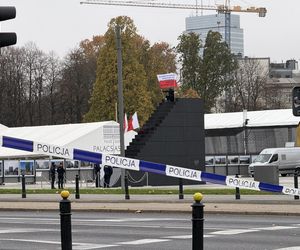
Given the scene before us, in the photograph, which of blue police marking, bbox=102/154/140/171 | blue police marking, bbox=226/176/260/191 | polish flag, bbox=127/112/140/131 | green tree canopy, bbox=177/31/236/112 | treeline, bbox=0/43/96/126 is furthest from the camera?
green tree canopy, bbox=177/31/236/112

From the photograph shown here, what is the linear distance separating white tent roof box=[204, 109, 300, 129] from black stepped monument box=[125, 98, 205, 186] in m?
21.7

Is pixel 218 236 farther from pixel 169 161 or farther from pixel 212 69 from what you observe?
pixel 212 69

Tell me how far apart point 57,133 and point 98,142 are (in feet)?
15.3

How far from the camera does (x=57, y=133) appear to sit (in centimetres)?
5762

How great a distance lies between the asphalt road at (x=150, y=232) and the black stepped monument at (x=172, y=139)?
21.3 meters

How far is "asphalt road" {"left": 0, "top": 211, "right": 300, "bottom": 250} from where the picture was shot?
15.2 metres

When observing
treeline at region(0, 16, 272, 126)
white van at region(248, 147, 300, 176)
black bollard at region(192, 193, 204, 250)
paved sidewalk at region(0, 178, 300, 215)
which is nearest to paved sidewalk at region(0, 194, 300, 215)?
paved sidewalk at region(0, 178, 300, 215)

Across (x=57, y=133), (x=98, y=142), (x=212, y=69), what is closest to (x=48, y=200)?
(x=98, y=142)

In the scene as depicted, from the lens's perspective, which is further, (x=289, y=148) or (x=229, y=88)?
(x=229, y=88)

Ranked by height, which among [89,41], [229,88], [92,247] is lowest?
[92,247]

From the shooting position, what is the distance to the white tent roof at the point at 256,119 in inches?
2746

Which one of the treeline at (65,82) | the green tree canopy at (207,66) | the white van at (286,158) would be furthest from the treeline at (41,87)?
the white van at (286,158)

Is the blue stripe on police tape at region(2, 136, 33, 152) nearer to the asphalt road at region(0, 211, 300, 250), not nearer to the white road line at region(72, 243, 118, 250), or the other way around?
the asphalt road at region(0, 211, 300, 250)

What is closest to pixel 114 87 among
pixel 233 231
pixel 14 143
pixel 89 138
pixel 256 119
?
pixel 256 119
